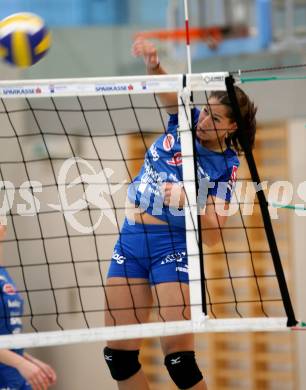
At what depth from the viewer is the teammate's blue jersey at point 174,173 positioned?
12.1 feet

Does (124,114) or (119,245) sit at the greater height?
(124,114)

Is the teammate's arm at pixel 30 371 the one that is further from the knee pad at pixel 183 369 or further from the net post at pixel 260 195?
the net post at pixel 260 195

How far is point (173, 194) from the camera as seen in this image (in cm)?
352

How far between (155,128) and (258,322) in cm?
393

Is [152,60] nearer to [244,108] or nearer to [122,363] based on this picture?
[244,108]

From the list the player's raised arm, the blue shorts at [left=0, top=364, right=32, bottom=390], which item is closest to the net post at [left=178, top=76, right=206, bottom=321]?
the player's raised arm

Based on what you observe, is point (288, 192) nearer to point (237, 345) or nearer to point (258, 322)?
point (237, 345)

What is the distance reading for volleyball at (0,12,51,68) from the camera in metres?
3.66

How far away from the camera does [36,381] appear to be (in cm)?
353

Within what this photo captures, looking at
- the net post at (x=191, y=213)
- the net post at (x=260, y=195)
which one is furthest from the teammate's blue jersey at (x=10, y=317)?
the net post at (x=260, y=195)

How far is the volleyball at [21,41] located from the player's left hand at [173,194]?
81cm

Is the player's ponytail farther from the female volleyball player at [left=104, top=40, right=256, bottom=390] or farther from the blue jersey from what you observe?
the blue jersey

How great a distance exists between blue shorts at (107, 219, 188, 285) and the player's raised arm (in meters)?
0.53

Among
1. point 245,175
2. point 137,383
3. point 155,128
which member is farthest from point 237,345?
point 137,383
